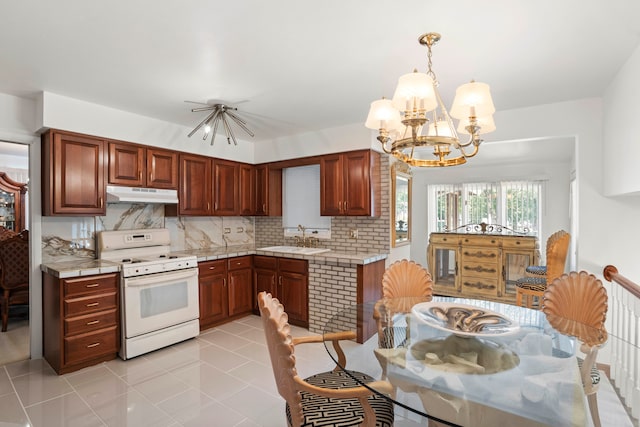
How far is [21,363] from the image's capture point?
304 cm

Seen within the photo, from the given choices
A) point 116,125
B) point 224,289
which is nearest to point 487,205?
point 224,289

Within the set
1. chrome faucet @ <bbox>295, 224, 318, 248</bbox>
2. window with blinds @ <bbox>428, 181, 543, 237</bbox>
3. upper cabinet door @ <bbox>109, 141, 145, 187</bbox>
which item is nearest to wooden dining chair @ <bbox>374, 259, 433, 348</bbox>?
chrome faucet @ <bbox>295, 224, 318, 248</bbox>

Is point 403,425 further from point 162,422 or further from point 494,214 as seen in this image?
point 494,214

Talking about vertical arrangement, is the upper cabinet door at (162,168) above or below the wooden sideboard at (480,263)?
above

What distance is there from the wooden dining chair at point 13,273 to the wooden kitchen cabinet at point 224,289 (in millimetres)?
2138

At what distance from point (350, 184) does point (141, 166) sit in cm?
236

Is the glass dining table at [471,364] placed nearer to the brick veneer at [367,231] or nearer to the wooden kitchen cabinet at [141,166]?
the brick veneer at [367,231]

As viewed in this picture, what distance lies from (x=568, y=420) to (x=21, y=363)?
4.17m

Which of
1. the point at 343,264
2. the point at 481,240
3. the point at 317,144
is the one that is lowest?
the point at 343,264

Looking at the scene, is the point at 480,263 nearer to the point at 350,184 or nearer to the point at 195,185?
the point at 350,184

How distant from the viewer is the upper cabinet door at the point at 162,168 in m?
3.66

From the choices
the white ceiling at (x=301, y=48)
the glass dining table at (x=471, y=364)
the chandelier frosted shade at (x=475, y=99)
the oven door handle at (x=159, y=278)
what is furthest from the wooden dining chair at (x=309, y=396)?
the oven door handle at (x=159, y=278)

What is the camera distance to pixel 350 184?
13.0 ft

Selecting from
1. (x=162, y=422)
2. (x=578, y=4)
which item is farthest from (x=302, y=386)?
(x=578, y=4)
